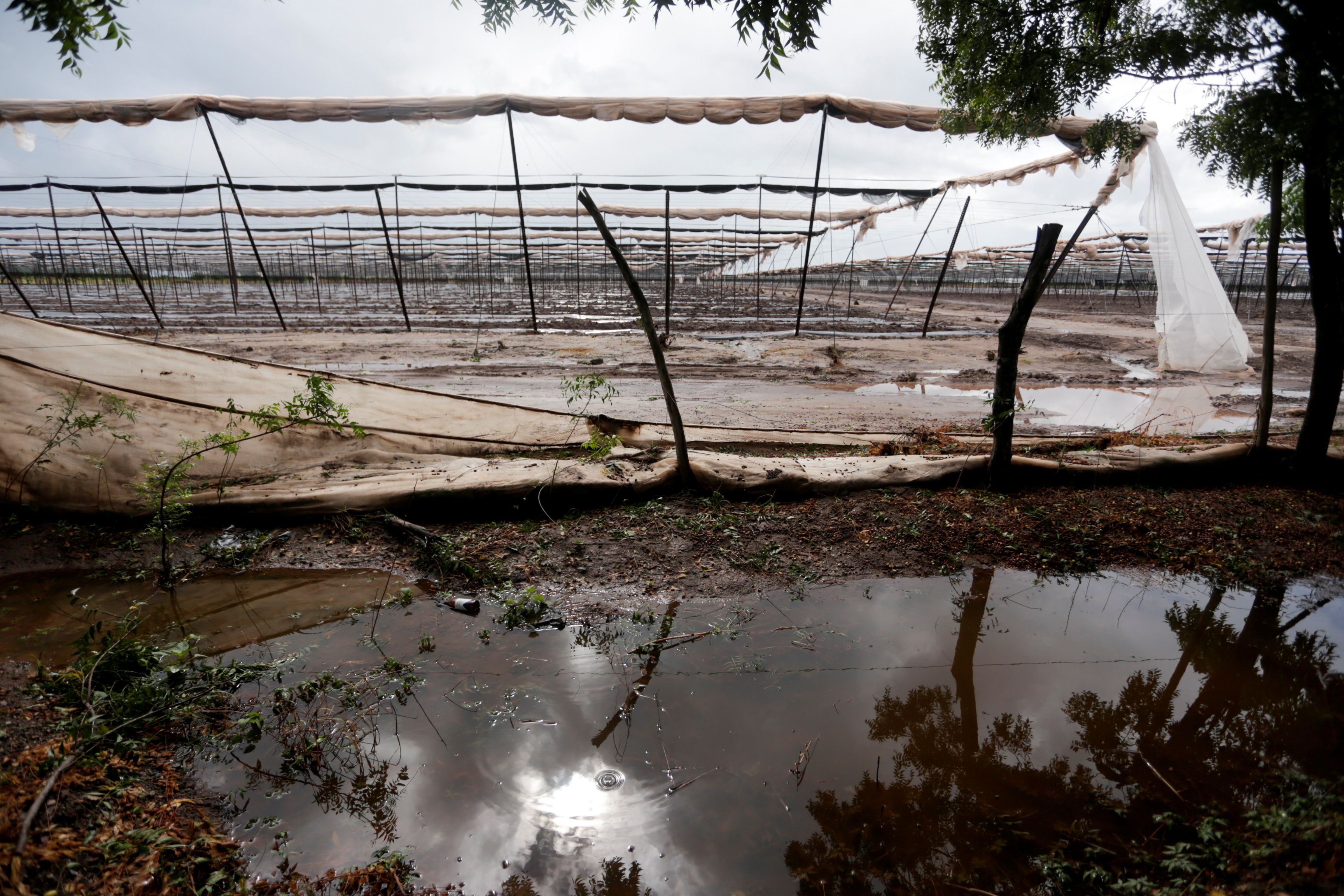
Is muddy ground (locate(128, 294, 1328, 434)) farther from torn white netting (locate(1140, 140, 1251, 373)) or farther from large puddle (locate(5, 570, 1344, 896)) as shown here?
large puddle (locate(5, 570, 1344, 896))

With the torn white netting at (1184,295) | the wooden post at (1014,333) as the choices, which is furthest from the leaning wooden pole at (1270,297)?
the torn white netting at (1184,295)

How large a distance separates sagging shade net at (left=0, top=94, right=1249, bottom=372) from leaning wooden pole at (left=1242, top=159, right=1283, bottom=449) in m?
4.40

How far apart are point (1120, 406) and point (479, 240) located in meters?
22.3

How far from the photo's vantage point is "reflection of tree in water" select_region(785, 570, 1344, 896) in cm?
162

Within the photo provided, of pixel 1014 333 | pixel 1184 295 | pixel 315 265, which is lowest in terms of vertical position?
pixel 315 265

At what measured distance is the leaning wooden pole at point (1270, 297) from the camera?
383 centimetres

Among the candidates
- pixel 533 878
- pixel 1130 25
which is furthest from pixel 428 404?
Result: pixel 1130 25

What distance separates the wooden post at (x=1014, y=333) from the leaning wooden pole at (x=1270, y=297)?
4.46 ft

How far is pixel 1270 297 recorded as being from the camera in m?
4.04

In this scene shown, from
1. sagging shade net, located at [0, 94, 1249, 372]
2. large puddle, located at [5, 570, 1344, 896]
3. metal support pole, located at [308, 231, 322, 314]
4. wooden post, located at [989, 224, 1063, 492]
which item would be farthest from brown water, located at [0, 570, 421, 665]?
metal support pole, located at [308, 231, 322, 314]

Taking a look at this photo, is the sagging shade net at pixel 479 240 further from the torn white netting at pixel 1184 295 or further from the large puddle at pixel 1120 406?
the large puddle at pixel 1120 406

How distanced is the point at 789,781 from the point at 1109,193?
10552 millimetres

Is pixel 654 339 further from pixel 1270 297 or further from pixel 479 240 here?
pixel 479 240

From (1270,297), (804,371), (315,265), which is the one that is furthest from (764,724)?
(315,265)
